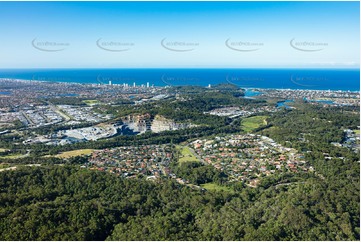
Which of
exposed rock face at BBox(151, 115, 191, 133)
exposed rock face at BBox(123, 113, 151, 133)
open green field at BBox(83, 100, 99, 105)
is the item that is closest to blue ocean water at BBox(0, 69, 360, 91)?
open green field at BBox(83, 100, 99, 105)

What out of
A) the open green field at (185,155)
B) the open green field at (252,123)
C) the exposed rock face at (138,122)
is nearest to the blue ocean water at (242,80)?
the open green field at (252,123)

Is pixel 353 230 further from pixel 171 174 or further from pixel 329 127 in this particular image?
pixel 329 127

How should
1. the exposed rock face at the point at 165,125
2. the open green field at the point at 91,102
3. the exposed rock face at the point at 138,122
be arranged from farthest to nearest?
the open green field at the point at 91,102 → the exposed rock face at the point at 165,125 → the exposed rock face at the point at 138,122

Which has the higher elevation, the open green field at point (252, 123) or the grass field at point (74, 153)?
the open green field at point (252, 123)

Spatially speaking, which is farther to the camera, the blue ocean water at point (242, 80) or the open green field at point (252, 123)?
the blue ocean water at point (242, 80)

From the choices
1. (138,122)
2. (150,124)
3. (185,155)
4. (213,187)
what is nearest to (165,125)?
(150,124)

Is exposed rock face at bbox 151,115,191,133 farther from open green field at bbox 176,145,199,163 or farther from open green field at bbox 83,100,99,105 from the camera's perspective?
open green field at bbox 83,100,99,105

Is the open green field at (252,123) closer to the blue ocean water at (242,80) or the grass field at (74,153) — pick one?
Result: the grass field at (74,153)

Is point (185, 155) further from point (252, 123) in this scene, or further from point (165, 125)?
point (252, 123)
